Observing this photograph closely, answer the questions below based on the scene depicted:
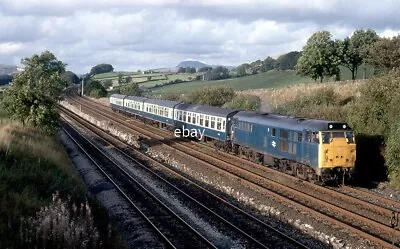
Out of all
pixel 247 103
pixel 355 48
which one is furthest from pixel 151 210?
pixel 355 48

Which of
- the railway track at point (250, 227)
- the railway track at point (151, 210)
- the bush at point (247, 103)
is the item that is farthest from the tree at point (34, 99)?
the bush at point (247, 103)

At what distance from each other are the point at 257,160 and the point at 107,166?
8.75 m

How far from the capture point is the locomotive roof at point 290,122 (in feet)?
71.0

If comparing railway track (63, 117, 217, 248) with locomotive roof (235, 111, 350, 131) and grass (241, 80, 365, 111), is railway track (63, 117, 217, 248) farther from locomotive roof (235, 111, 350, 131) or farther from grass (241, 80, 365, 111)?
grass (241, 80, 365, 111)

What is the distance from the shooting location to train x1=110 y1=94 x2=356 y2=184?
21547 mm

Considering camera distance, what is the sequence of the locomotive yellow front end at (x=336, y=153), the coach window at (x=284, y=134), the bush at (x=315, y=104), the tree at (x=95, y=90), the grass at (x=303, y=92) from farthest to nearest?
the tree at (x=95, y=90), the grass at (x=303, y=92), the bush at (x=315, y=104), the coach window at (x=284, y=134), the locomotive yellow front end at (x=336, y=153)

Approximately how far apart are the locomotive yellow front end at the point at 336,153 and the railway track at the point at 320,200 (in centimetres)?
103

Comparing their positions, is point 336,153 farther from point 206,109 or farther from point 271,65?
point 271,65

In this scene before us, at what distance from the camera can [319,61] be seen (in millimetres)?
69500

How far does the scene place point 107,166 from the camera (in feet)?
92.2

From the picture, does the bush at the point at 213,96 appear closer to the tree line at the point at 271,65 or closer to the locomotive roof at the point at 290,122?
the locomotive roof at the point at 290,122

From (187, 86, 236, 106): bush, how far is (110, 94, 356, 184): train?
894 inches

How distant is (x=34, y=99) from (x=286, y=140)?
51.6 ft

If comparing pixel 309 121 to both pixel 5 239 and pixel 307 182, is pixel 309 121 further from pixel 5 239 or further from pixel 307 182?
pixel 5 239
